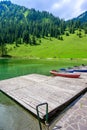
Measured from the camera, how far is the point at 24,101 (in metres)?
15.7

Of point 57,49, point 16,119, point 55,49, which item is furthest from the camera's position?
point 55,49

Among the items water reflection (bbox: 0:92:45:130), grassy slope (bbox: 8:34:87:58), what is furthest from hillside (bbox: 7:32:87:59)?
water reflection (bbox: 0:92:45:130)

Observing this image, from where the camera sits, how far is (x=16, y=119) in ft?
42.6

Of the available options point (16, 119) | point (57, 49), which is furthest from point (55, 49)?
point (16, 119)

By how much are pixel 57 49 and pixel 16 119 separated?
11033 centimetres

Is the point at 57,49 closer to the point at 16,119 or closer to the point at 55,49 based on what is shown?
the point at 55,49

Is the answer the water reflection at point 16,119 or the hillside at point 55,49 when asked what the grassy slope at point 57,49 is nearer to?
the hillside at point 55,49

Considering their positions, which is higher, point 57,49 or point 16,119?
point 57,49

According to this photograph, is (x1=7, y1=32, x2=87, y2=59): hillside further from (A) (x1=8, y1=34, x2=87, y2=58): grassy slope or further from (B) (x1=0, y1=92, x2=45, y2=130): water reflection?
(B) (x1=0, y1=92, x2=45, y2=130): water reflection

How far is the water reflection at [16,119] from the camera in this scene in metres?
11.6

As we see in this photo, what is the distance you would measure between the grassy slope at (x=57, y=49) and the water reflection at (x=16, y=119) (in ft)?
292

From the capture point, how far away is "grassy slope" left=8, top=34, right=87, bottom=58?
109 meters

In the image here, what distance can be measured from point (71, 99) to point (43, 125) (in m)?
5.12

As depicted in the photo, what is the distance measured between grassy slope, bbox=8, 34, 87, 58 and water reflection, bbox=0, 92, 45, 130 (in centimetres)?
8886
